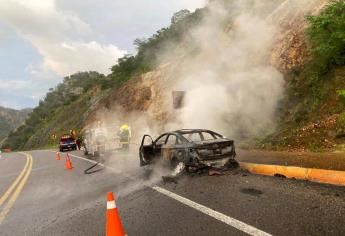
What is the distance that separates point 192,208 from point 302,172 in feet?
10.3

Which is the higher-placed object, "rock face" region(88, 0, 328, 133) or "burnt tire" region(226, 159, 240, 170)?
"rock face" region(88, 0, 328, 133)

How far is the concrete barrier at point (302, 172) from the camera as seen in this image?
7.40 meters

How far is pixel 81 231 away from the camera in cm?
602

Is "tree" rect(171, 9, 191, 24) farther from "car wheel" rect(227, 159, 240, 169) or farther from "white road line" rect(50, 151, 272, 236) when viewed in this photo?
"white road line" rect(50, 151, 272, 236)

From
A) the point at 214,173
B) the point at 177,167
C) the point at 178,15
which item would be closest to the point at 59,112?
the point at 178,15

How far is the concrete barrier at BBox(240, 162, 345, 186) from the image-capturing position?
7395 mm

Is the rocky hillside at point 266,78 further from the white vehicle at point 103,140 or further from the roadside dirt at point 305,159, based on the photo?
the white vehicle at point 103,140

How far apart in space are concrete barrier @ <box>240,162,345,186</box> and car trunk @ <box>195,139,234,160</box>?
2.92 feet

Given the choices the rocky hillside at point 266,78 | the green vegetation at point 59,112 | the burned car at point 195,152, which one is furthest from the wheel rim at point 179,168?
the green vegetation at point 59,112

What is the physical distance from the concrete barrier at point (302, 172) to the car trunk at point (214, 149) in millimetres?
889

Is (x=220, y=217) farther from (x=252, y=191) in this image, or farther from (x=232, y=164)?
(x=232, y=164)

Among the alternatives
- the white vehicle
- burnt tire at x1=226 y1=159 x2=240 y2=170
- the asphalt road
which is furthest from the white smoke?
the asphalt road

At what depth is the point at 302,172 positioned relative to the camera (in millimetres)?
8414

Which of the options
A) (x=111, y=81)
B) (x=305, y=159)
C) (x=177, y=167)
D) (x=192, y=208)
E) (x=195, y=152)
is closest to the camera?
(x=192, y=208)
